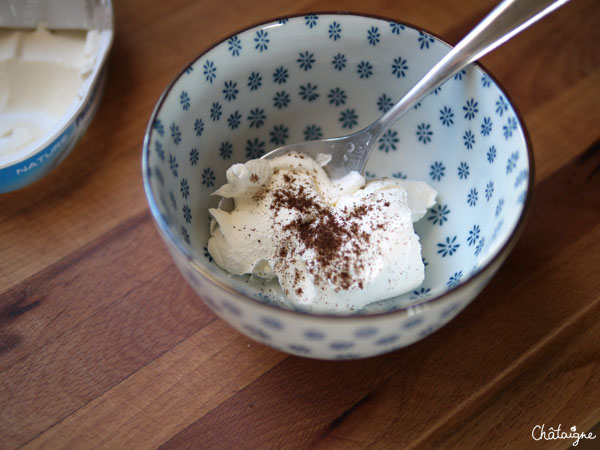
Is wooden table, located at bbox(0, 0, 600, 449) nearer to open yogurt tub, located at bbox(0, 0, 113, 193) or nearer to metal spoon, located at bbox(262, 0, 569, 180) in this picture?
open yogurt tub, located at bbox(0, 0, 113, 193)

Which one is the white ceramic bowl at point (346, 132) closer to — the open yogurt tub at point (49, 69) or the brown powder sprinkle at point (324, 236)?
the brown powder sprinkle at point (324, 236)

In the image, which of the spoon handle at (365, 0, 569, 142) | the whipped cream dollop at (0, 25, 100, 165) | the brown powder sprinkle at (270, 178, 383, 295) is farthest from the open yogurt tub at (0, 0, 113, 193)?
the spoon handle at (365, 0, 569, 142)

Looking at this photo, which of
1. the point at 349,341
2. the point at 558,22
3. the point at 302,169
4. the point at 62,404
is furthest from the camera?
the point at 558,22

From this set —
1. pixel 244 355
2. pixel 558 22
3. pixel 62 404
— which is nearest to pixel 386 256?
pixel 244 355

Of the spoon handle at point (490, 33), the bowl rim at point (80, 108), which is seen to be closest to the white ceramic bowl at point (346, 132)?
the spoon handle at point (490, 33)

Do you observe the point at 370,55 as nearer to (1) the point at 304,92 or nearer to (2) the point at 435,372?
(1) the point at 304,92

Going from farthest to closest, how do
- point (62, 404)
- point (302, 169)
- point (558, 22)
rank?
point (558, 22) → point (302, 169) → point (62, 404)

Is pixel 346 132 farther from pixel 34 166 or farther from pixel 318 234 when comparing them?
pixel 34 166
